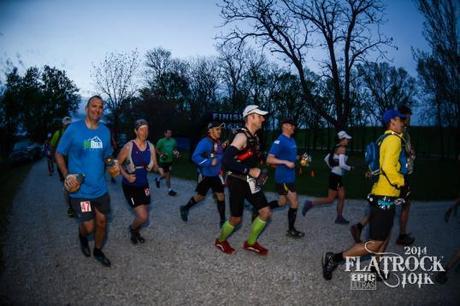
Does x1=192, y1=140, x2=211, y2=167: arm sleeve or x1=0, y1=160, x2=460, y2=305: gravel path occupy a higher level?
x1=192, y1=140, x2=211, y2=167: arm sleeve

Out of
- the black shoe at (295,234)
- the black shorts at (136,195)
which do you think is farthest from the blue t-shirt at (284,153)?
the black shorts at (136,195)

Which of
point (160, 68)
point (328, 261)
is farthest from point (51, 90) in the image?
point (328, 261)

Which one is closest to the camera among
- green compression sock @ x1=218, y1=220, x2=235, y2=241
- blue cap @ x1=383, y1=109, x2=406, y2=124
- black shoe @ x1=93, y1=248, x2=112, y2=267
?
blue cap @ x1=383, y1=109, x2=406, y2=124

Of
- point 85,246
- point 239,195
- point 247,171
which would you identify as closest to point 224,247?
point 239,195

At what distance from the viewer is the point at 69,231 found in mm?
6488

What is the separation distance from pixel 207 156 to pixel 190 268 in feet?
9.58

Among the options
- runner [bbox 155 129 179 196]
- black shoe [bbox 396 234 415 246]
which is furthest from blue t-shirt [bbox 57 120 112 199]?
runner [bbox 155 129 179 196]

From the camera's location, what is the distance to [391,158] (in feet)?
12.4

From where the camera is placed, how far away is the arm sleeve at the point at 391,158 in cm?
378

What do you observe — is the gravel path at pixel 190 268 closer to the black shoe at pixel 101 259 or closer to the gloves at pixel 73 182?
the black shoe at pixel 101 259

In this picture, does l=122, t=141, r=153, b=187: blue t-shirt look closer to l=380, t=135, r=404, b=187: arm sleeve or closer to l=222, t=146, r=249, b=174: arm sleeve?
l=222, t=146, r=249, b=174: arm sleeve

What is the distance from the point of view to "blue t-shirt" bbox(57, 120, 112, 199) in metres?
4.35

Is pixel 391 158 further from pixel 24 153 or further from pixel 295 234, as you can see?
pixel 24 153

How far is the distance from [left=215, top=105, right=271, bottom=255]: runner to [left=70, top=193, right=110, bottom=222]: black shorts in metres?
1.77
